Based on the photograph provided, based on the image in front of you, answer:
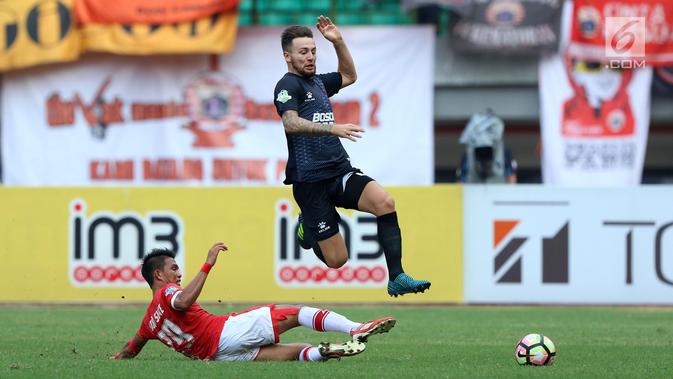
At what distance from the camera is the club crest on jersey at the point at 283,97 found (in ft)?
30.9

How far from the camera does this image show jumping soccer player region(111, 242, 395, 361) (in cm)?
909

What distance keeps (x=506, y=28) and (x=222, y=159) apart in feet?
16.7

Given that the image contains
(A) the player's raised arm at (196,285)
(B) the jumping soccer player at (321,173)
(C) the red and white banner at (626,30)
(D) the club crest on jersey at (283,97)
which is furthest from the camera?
(C) the red and white banner at (626,30)

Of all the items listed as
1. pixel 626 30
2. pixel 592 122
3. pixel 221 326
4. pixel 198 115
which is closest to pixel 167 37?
pixel 198 115

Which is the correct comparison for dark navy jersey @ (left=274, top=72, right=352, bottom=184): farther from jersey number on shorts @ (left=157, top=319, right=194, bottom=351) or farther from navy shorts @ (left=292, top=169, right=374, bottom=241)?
jersey number on shorts @ (left=157, top=319, right=194, bottom=351)

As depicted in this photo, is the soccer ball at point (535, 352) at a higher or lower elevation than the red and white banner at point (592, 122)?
lower

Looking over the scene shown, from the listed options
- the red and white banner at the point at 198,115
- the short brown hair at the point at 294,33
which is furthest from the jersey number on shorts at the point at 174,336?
the red and white banner at the point at 198,115

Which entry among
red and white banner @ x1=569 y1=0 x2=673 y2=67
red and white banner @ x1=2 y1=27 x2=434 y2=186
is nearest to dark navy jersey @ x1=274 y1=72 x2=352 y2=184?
red and white banner @ x1=2 y1=27 x2=434 y2=186

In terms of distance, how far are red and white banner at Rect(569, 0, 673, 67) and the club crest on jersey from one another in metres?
12.9

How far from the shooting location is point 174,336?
919cm

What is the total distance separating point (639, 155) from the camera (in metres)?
21.6

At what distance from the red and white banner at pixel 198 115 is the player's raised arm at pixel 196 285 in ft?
41.3

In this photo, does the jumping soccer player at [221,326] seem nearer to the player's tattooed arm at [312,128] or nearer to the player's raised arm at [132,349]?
the player's raised arm at [132,349]

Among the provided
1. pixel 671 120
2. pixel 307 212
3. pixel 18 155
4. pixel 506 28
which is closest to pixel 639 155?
pixel 671 120
